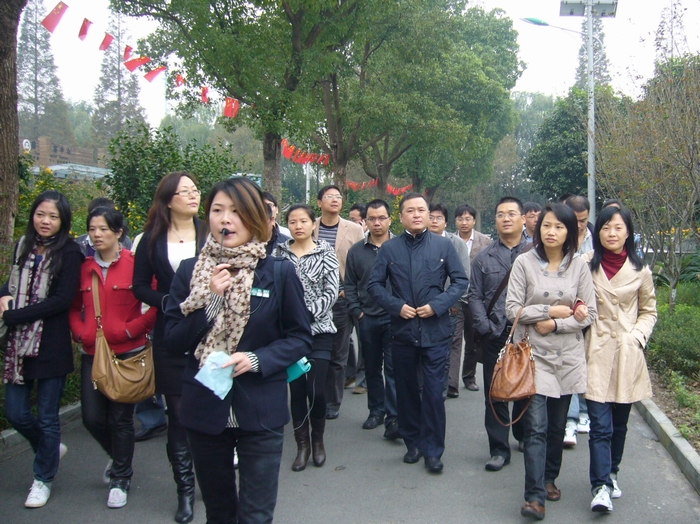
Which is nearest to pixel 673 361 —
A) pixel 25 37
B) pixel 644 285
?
pixel 644 285

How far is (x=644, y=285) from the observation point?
4441 millimetres

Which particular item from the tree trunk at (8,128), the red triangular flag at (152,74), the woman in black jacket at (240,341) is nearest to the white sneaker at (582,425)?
the woman in black jacket at (240,341)

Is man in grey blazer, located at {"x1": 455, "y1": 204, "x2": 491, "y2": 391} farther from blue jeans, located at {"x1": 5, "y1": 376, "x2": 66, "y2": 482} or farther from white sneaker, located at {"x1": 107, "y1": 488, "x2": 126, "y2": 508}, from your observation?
blue jeans, located at {"x1": 5, "y1": 376, "x2": 66, "y2": 482}

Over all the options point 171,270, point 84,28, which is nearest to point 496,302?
point 171,270

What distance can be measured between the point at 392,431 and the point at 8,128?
179 inches

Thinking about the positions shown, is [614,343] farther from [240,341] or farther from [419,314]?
[240,341]

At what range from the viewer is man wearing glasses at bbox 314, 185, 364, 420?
6324 millimetres

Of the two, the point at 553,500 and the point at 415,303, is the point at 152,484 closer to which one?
the point at 415,303

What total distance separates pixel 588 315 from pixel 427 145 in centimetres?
2182

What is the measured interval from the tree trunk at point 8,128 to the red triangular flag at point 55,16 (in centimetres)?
335

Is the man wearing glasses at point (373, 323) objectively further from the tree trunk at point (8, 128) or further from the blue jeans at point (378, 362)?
the tree trunk at point (8, 128)

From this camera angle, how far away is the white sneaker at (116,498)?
14.5 ft

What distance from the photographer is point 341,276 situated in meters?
6.91

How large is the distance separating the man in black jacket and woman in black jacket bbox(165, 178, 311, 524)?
230 centimetres
